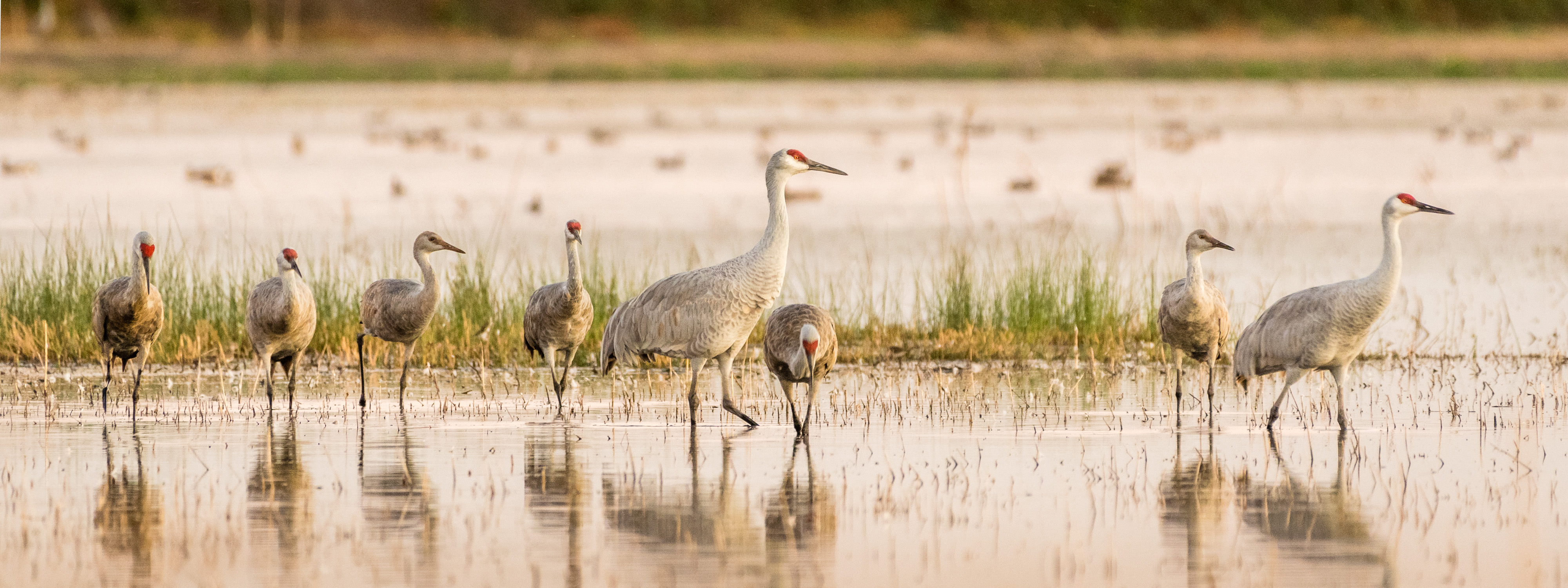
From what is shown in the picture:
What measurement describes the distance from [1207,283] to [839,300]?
4975 millimetres

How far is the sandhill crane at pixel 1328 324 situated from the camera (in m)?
9.93

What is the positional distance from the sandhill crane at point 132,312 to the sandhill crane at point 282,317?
513 millimetres

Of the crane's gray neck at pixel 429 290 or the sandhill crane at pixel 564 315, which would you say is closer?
the sandhill crane at pixel 564 315

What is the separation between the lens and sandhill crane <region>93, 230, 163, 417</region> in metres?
11.2

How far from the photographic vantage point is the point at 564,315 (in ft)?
37.1

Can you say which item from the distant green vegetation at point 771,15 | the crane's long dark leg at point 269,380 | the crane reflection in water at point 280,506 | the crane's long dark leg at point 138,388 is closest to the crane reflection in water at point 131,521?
the crane reflection in water at point 280,506

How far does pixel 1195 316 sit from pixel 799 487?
9.70 feet

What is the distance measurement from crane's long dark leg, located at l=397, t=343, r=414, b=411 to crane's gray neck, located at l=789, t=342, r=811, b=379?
210 centimetres

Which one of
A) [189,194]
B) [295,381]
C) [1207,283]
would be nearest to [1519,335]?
[1207,283]

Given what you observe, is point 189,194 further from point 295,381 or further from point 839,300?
point 295,381

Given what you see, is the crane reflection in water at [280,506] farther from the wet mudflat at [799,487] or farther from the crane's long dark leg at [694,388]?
the crane's long dark leg at [694,388]

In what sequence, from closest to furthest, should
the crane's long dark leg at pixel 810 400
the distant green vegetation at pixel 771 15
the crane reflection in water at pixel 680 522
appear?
1. the crane reflection in water at pixel 680 522
2. the crane's long dark leg at pixel 810 400
3. the distant green vegetation at pixel 771 15

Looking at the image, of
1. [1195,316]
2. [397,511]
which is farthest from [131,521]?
[1195,316]

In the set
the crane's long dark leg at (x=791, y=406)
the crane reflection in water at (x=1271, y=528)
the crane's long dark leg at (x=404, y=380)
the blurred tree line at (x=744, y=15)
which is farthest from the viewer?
the blurred tree line at (x=744, y=15)
